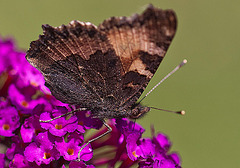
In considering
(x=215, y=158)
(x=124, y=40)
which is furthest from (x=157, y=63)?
(x=215, y=158)

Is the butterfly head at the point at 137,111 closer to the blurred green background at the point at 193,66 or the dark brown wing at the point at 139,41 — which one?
the dark brown wing at the point at 139,41

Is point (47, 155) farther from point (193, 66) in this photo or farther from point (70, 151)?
point (193, 66)

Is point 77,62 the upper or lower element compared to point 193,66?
upper

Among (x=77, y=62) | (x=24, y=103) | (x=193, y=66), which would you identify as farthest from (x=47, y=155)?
(x=193, y=66)

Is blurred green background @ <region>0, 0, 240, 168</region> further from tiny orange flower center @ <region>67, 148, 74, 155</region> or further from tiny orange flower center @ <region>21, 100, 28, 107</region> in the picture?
tiny orange flower center @ <region>67, 148, 74, 155</region>

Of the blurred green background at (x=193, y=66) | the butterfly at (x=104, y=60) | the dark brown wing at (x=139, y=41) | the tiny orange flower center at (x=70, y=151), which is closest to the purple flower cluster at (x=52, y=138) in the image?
the tiny orange flower center at (x=70, y=151)

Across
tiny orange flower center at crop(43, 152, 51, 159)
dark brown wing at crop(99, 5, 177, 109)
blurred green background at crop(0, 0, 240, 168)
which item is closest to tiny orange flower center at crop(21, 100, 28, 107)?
tiny orange flower center at crop(43, 152, 51, 159)

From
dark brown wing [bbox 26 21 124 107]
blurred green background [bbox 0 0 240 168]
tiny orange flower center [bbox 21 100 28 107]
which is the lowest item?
blurred green background [bbox 0 0 240 168]
